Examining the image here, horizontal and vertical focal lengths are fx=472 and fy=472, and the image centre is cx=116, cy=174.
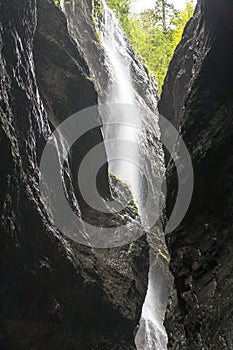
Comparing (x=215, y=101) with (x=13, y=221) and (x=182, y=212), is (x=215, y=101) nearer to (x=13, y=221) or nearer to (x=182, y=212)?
(x=182, y=212)

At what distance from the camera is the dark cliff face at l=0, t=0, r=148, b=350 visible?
5895 mm

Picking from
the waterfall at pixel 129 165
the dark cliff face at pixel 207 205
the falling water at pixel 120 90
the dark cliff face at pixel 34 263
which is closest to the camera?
the dark cliff face at pixel 207 205

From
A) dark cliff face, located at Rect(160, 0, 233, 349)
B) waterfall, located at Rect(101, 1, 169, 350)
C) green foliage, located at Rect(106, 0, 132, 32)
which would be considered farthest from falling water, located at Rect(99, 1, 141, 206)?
dark cliff face, located at Rect(160, 0, 233, 349)

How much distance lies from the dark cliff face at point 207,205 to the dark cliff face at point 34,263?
1.77m

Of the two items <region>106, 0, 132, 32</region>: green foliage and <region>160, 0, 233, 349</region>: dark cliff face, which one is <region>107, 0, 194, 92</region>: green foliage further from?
<region>160, 0, 233, 349</region>: dark cliff face

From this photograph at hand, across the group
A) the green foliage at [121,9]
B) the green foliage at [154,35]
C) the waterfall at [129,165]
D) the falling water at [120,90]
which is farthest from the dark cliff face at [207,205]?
the green foliage at [121,9]

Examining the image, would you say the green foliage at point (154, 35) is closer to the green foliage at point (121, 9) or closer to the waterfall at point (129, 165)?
the green foliage at point (121, 9)

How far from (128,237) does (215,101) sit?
4.34 m

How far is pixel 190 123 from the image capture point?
589cm

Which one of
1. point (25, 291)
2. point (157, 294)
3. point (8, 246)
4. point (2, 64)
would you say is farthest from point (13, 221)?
point (157, 294)

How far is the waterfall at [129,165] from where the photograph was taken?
10422 millimetres

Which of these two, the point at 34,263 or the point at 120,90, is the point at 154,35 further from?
the point at 34,263

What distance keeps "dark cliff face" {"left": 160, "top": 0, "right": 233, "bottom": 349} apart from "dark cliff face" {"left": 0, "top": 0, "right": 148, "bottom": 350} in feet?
5.80

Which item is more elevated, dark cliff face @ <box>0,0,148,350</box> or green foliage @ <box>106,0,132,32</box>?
green foliage @ <box>106,0,132,32</box>
